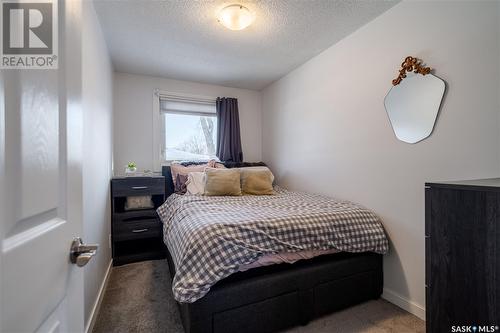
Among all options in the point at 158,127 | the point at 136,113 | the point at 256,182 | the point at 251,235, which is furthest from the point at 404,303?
the point at 136,113

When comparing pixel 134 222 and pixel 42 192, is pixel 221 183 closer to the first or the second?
pixel 134 222

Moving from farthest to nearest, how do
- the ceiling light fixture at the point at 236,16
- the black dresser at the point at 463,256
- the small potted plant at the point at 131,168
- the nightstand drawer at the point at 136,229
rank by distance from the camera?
the small potted plant at the point at 131,168, the nightstand drawer at the point at 136,229, the ceiling light fixture at the point at 236,16, the black dresser at the point at 463,256

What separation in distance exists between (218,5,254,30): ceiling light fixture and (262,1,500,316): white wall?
3.53 feet

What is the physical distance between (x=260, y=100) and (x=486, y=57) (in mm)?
2960

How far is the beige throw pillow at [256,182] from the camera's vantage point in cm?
280

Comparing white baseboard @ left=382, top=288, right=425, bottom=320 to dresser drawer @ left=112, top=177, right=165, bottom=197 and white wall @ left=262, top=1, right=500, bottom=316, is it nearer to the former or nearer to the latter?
white wall @ left=262, top=1, right=500, bottom=316

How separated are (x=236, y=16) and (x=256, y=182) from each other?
1743mm

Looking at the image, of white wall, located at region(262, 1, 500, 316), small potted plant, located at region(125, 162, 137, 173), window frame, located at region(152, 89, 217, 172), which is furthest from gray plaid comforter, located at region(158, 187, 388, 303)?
window frame, located at region(152, 89, 217, 172)

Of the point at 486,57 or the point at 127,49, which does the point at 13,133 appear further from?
the point at 127,49

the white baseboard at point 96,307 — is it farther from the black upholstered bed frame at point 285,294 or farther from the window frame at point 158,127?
the window frame at point 158,127

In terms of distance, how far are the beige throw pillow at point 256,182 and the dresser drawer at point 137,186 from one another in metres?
1.02

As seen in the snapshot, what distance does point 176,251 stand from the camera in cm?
157

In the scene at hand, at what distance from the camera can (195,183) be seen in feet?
9.17

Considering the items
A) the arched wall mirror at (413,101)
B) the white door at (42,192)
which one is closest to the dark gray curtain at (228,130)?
the arched wall mirror at (413,101)
